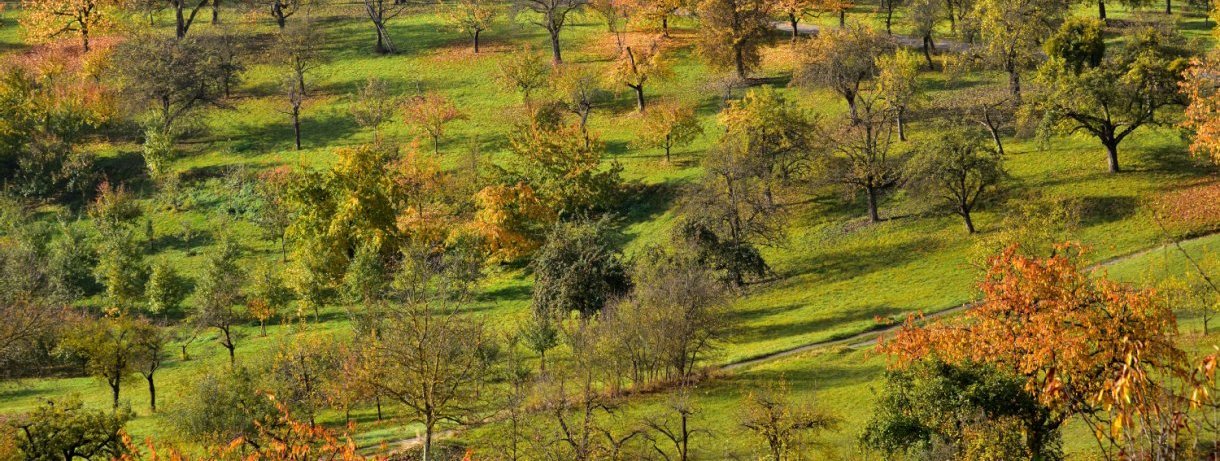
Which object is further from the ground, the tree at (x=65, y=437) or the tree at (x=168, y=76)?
the tree at (x=168, y=76)

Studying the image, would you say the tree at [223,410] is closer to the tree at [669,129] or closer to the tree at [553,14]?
the tree at [669,129]

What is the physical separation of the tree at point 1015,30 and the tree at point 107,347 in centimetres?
5758

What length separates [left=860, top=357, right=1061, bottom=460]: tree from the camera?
34.9 m

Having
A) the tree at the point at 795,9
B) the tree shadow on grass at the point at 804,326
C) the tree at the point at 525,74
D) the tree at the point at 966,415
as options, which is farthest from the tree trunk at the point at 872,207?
the tree at the point at 966,415

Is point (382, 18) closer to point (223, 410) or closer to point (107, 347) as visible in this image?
point (107, 347)

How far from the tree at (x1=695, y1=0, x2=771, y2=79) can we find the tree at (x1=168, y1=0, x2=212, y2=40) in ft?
156

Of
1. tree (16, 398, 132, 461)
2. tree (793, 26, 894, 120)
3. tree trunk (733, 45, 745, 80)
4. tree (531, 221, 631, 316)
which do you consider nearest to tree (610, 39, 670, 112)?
tree trunk (733, 45, 745, 80)

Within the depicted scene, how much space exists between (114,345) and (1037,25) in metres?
63.5

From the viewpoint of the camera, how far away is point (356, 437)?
5516 centimetres

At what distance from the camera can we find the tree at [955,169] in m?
69.4

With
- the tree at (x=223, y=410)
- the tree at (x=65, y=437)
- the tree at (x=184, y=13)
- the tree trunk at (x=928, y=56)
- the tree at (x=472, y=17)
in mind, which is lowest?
the tree at (x=223, y=410)

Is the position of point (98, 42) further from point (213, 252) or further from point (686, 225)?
point (686, 225)

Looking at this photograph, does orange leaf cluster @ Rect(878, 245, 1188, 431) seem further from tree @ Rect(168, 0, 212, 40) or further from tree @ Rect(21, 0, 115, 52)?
tree @ Rect(21, 0, 115, 52)

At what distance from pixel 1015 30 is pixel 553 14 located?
40.9m
